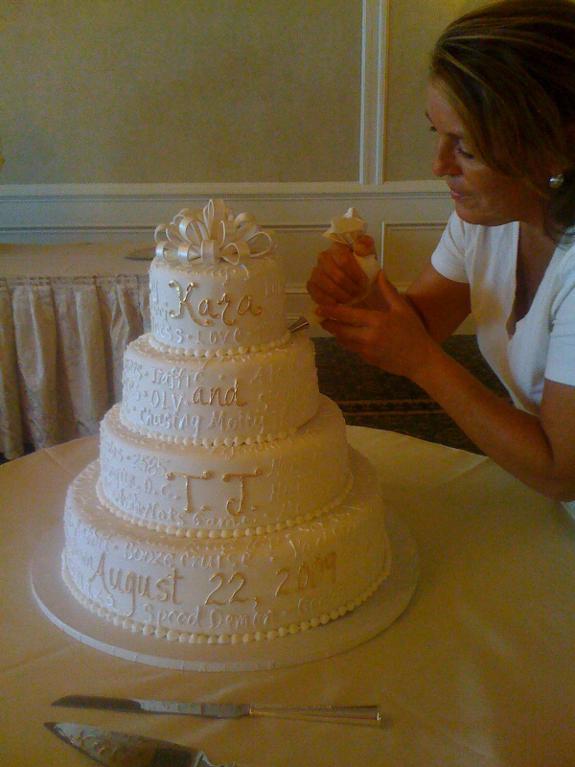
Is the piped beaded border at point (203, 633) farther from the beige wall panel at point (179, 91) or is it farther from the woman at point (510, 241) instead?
the beige wall panel at point (179, 91)

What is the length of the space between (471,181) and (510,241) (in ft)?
1.14

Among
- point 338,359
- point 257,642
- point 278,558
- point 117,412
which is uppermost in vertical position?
point 117,412

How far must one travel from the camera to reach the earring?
1.33 metres

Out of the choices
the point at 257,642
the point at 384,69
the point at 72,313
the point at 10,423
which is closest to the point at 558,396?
the point at 257,642

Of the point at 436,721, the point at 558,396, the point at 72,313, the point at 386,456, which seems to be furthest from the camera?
the point at 72,313

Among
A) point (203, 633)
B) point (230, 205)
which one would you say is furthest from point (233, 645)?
point (230, 205)

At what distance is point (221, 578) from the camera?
1.13 meters

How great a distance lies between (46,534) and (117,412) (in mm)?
312

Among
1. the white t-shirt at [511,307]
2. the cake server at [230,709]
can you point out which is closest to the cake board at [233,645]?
the cake server at [230,709]

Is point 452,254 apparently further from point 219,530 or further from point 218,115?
point 218,115

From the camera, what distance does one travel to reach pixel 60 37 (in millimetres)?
4188

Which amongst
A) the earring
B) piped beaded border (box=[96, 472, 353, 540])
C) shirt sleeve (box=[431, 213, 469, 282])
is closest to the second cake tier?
piped beaded border (box=[96, 472, 353, 540])

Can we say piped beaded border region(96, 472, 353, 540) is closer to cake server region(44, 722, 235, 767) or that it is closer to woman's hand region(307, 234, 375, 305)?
cake server region(44, 722, 235, 767)

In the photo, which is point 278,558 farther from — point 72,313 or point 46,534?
point 72,313
